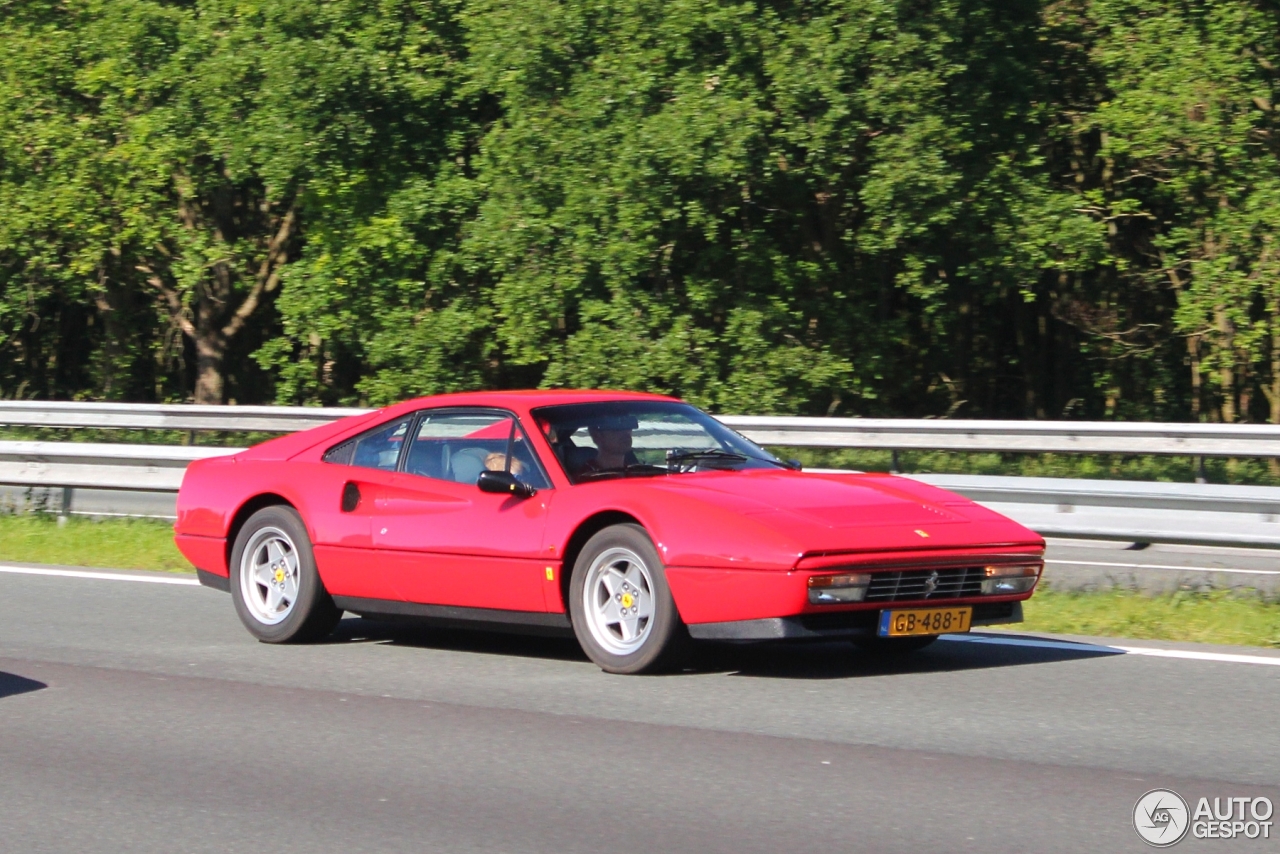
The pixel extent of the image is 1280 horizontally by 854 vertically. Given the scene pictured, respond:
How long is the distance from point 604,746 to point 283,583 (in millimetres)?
3190

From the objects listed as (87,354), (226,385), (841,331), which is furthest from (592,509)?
(87,354)

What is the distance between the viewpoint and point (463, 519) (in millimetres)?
8031

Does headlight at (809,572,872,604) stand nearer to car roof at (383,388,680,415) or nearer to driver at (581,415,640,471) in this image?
driver at (581,415,640,471)

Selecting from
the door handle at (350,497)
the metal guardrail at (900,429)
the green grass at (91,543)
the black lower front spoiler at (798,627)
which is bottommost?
the green grass at (91,543)

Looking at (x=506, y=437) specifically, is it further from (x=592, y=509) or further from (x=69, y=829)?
(x=69, y=829)

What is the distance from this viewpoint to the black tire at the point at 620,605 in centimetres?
725

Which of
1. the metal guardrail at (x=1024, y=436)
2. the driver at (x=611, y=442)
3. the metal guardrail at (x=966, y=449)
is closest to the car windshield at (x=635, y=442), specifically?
the driver at (x=611, y=442)

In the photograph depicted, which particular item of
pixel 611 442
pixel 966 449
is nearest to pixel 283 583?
pixel 611 442

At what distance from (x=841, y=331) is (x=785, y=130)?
3.24 metres

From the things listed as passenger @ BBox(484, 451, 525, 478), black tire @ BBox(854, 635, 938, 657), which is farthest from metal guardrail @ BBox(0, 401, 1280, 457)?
passenger @ BBox(484, 451, 525, 478)

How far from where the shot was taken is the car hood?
697cm

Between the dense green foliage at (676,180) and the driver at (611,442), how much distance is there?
474 inches

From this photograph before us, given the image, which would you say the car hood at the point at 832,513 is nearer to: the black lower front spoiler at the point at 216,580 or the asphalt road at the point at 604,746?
the asphalt road at the point at 604,746

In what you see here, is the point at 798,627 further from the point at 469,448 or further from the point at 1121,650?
the point at 469,448
